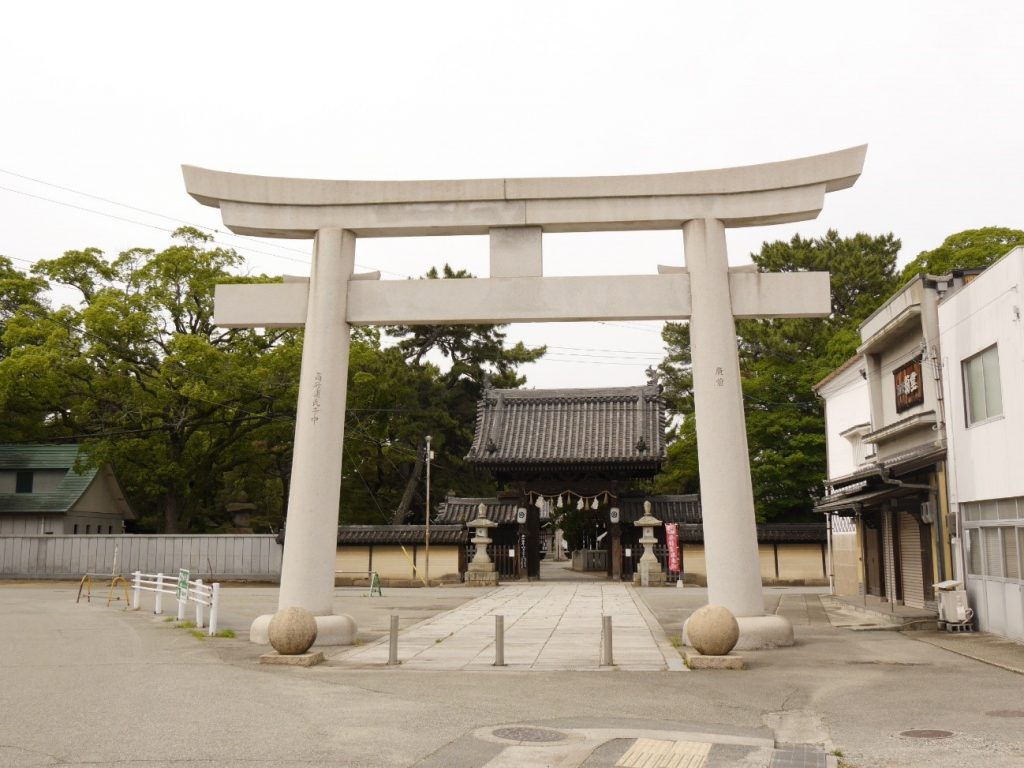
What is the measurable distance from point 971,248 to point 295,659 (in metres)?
34.1

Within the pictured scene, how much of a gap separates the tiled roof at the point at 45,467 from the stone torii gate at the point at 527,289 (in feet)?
91.0

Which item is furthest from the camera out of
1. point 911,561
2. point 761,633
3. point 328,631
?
point 911,561

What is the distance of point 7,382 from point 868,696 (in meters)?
34.1

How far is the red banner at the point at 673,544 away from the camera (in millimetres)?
33219

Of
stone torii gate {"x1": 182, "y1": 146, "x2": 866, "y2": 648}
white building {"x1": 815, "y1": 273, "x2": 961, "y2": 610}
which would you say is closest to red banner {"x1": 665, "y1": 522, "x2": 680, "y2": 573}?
white building {"x1": 815, "y1": 273, "x2": 961, "y2": 610}

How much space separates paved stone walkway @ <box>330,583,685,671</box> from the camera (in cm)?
1260

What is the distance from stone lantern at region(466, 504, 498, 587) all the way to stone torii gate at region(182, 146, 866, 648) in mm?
19162

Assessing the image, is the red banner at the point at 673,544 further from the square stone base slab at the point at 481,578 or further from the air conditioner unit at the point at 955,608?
the air conditioner unit at the point at 955,608

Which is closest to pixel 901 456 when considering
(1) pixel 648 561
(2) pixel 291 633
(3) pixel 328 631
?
(3) pixel 328 631

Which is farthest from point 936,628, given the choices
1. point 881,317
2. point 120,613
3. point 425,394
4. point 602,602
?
point 425,394

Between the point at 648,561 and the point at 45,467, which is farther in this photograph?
the point at 45,467

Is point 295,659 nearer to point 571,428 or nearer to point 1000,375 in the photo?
point 1000,375

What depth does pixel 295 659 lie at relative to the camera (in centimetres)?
1203

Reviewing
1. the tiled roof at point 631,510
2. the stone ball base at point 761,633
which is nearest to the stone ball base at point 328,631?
the stone ball base at point 761,633
